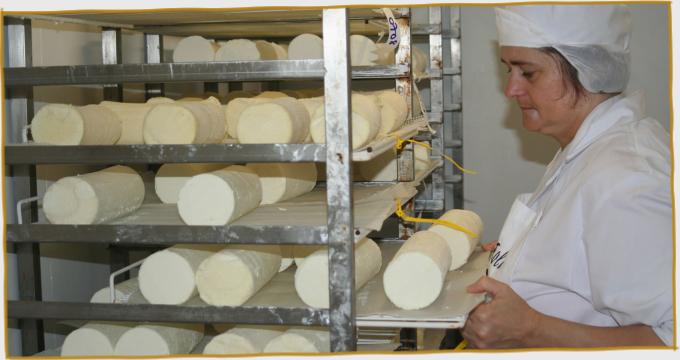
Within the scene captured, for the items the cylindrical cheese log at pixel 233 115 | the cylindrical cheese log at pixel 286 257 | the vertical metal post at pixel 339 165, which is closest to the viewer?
the vertical metal post at pixel 339 165

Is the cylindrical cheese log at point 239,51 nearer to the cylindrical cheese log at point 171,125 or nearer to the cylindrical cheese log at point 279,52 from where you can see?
the cylindrical cheese log at point 279,52

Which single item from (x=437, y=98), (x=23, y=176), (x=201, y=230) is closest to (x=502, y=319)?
(x=201, y=230)


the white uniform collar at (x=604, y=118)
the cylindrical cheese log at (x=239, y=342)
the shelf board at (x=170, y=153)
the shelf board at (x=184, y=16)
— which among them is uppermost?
the shelf board at (x=184, y=16)

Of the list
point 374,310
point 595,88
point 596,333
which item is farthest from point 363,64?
point 596,333

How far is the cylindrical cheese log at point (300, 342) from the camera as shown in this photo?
2.25 meters

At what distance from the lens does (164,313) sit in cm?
213

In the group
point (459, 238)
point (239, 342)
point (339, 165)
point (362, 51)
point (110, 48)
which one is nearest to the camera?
point (339, 165)

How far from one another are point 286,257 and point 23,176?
0.85m

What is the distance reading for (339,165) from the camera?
1948mm

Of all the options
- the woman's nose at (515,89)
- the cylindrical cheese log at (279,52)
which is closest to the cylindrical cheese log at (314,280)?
the woman's nose at (515,89)

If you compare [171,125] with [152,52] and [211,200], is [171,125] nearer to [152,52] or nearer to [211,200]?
[211,200]

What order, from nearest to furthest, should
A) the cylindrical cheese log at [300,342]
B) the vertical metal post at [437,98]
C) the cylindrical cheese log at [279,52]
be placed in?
the cylindrical cheese log at [300,342], the cylindrical cheese log at [279,52], the vertical metal post at [437,98]

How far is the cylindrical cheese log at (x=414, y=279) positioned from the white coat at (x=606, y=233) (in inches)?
8.7

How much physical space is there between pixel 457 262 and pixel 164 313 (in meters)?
1.11
